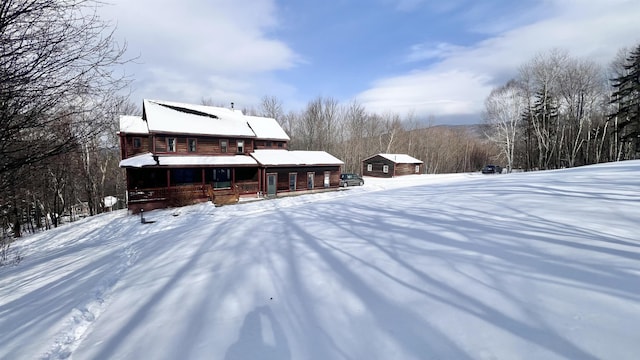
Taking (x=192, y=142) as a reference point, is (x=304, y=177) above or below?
below

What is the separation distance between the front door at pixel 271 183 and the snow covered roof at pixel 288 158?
1.24 metres

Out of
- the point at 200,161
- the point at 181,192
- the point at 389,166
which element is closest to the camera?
the point at 181,192

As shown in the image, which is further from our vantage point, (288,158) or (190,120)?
(288,158)

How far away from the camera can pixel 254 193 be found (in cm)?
2264

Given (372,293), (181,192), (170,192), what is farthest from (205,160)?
(372,293)

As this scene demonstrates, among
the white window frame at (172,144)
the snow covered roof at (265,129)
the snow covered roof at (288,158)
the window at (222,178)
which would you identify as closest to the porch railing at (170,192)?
the window at (222,178)

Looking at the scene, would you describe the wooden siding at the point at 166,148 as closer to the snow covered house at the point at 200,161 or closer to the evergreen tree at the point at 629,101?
the snow covered house at the point at 200,161

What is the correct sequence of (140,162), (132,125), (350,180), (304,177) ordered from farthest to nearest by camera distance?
(350,180) < (304,177) < (132,125) < (140,162)

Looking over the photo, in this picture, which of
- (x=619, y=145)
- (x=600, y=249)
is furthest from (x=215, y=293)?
(x=619, y=145)

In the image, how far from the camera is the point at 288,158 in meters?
25.2

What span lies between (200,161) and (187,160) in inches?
34.5

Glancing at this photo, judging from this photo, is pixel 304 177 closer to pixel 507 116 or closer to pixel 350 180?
pixel 350 180

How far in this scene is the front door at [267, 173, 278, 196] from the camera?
23.4 m

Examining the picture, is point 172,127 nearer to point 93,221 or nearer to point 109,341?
point 93,221
